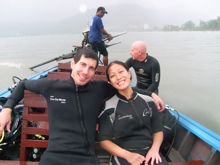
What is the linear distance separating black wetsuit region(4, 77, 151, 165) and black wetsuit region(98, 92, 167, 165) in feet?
0.31

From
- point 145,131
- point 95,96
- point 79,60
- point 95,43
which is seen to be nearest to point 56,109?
point 95,96

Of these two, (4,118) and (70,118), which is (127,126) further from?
(4,118)

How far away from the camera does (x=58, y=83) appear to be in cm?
164

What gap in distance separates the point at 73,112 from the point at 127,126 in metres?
0.42

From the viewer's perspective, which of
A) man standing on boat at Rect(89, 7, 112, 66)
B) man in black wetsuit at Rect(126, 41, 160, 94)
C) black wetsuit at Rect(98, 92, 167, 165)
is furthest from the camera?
man standing on boat at Rect(89, 7, 112, 66)

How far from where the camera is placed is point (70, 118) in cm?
156

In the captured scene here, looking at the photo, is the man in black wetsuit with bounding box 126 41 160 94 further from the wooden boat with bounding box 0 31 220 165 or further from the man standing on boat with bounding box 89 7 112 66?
the man standing on boat with bounding box 89 7 112 66

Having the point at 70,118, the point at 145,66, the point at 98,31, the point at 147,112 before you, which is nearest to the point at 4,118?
the point at 70,118

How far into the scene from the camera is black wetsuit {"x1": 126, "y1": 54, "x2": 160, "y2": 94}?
2861 mm

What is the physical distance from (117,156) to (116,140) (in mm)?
117

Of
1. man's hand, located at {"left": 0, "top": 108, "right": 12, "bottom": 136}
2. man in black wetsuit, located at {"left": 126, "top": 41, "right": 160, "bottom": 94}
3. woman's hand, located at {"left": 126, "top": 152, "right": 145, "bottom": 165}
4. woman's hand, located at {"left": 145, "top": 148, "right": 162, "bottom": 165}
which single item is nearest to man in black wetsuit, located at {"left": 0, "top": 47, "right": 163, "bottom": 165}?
man's hand, located at {"left": 0, "top": 108, "right": 12, "bottom": 136}

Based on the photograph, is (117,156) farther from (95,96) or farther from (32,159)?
(32,159)

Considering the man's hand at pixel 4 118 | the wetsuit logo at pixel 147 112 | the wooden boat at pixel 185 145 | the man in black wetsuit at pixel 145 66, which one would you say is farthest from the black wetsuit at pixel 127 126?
the man in black wetsuit at pixel 145 66

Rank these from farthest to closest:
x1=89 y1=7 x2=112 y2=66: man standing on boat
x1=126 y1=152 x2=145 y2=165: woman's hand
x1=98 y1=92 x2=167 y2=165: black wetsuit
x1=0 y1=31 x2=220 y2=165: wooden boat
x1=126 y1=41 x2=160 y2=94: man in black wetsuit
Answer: x1=89 y1=7 x2=112 y2=66: man standing on boat, x1=126 y1=41 x2=160 y2=94: man in black wetsuit, x1=0 y1=31 x2=220 y2=165: wooden boat, x1=98 y1=92 x2=167 y2=165: black wetsuit, x1=126 y1=152 x2=145 y2=165: woman's hand
